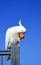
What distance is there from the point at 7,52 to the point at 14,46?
0.03 m

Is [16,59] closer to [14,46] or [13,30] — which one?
→ [14,46]

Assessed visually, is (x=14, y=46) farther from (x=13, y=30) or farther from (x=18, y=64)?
(x=13, y=30)

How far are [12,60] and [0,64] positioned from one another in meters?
0.08

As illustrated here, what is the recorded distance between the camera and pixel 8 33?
807 millimetres

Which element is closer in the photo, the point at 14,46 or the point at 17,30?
the point at 14,46

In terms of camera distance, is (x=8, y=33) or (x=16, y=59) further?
(x=8, y=33)

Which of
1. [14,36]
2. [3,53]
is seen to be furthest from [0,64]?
[14,36]

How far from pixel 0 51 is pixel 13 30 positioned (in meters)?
0.46

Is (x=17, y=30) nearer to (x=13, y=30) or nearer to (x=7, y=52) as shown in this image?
(x=13, y=30)

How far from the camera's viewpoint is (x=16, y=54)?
0.36 metres

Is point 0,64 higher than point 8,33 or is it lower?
lower

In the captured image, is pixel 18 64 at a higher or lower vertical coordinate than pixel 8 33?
lower

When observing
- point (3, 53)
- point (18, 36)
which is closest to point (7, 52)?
point (3, 53)

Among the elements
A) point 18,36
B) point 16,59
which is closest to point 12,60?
point 16,59
